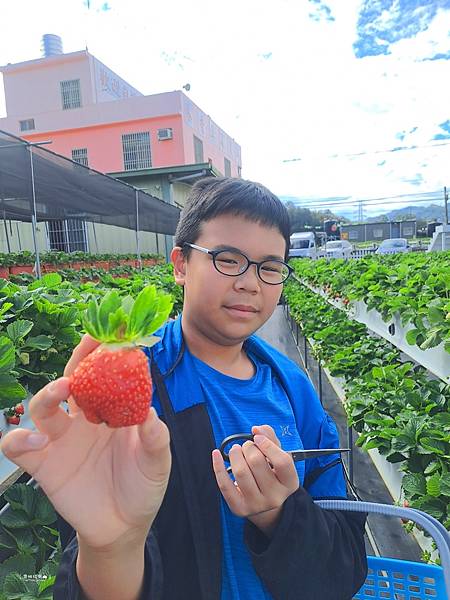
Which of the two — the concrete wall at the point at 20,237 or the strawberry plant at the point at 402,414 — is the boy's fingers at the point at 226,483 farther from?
the concrete wall at the point at 20,237

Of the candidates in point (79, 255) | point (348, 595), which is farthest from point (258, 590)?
point (79, 255)

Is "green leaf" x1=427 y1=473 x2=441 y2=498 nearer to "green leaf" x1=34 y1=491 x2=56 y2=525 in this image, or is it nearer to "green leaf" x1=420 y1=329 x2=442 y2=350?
"green leaf" x1=420 y1=329 x2=442 y2=350

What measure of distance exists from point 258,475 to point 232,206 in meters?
0.67

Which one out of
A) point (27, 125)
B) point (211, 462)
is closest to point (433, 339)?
point (211, 462)

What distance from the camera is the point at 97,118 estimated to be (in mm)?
25172

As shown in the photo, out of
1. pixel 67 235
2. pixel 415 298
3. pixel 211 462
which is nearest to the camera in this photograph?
pixel 211 462

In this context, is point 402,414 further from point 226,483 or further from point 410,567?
point 226,483

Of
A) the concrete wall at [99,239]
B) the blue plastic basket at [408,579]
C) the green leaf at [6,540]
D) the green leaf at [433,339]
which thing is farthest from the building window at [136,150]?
the blue plastic basket at [408,579]

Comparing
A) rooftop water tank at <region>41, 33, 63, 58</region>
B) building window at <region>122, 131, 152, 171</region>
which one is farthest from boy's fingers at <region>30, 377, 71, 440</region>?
rooftop water tank at <region>41, 33, 63, 58</region>

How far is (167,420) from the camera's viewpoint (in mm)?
993

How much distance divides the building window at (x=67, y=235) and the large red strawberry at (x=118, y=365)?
15.9m

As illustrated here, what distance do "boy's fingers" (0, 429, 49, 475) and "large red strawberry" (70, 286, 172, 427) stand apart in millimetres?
72

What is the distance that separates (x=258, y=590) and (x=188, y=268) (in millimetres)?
808

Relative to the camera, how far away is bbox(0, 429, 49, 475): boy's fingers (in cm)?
58
